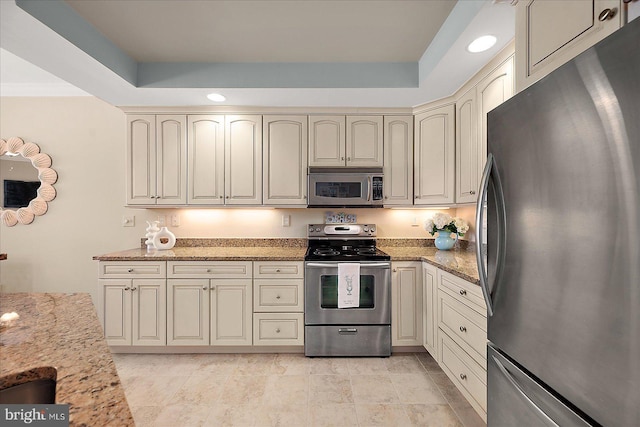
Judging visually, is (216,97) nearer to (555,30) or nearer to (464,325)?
(555,30)

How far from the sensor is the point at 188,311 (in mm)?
2688

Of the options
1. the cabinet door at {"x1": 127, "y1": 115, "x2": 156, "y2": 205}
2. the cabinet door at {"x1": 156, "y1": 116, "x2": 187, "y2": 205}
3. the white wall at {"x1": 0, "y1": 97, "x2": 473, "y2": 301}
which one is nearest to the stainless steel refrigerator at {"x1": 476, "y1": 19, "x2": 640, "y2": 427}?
the white wall at {"x1": 0, "y1": 97, "x2": 473, "y2": 301}

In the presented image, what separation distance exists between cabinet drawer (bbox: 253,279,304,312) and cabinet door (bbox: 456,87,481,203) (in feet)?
5.24

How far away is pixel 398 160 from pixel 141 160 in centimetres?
254

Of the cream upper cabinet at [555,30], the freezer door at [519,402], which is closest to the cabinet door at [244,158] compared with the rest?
the cream upper cabinet at [555,30]

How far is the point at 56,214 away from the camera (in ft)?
10.9

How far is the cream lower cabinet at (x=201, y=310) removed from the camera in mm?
2686

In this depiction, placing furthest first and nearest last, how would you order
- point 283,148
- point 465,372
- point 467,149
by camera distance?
point 283,148 < point 467,149 < point 465,372

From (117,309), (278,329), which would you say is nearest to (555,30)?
(278,329)

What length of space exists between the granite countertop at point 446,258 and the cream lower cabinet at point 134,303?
2.10m

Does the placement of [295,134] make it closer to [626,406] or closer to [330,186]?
[330,186]

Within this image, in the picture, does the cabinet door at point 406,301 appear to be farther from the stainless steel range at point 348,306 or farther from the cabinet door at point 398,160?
the cabinet door at point 398,160

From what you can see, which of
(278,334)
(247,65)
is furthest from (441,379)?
(247,65)

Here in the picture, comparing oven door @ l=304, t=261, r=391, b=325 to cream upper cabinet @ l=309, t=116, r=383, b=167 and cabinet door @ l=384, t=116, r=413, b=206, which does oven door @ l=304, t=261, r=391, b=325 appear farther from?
cream upper cabinet @ l=309, t=116, r=383, b=167
